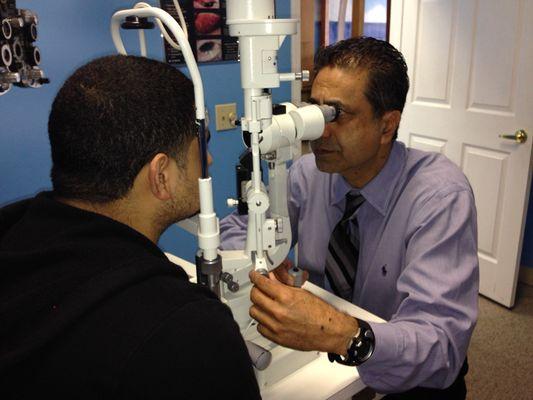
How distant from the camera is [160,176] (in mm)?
836

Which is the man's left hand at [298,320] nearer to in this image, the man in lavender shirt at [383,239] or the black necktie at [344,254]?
the man in lavender shirt at [383,239]

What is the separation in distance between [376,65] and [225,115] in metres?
1.04

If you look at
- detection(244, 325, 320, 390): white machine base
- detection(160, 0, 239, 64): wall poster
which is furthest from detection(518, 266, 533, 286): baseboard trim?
detection(244, 325, 320, 390): white machine base

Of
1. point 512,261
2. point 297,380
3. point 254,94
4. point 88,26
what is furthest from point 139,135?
point 512,261

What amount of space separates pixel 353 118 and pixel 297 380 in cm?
73

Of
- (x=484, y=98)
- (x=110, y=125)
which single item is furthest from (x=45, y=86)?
(x=484, y=98)

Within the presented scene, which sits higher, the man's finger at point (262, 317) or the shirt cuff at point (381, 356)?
the man's finger at point (262, 317)

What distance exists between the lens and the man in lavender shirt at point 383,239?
3.12ft

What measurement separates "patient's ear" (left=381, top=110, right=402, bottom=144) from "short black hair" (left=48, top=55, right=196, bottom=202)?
0.76m

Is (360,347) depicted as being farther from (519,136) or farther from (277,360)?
(519,136)

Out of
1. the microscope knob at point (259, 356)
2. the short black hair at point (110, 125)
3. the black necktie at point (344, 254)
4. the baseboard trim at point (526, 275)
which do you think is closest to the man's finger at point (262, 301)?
the microscope knob at point (259, 356)

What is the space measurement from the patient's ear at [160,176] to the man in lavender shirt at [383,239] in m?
0.26

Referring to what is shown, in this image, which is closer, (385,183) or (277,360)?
(277,360)

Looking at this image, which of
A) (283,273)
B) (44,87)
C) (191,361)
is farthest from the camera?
(44,87)
